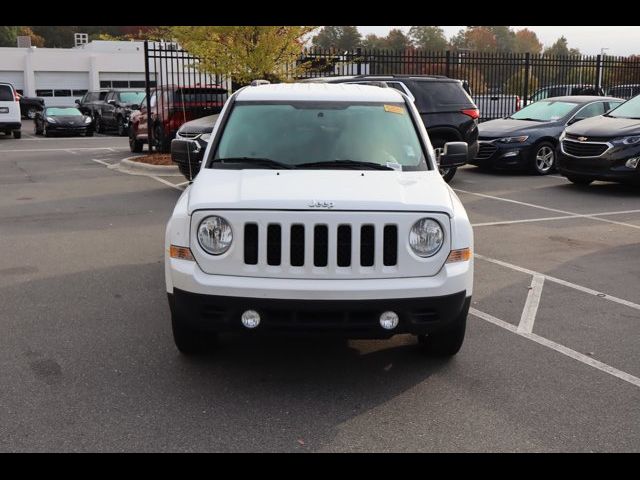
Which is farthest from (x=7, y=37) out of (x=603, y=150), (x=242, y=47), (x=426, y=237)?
(x=426, y=237)

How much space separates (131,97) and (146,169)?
1471 centimetres

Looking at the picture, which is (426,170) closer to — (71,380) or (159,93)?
(71,380)

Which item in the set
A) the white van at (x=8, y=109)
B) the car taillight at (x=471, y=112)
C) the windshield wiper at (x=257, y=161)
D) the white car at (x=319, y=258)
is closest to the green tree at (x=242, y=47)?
the car taillight at (x=471, y=112)

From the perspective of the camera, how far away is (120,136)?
29531 mm

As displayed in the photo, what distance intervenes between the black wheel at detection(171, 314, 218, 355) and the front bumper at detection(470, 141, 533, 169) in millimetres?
11414

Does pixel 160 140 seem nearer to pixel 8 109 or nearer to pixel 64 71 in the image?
pixel 8 109

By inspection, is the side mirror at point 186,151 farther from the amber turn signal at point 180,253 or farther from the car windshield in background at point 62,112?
the car windshield in background at point 62,112

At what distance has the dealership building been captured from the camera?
53750 mm

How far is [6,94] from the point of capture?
26453mm

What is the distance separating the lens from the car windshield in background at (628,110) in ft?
45.6

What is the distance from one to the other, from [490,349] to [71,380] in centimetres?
287

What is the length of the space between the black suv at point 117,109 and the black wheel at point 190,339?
24.3 metres

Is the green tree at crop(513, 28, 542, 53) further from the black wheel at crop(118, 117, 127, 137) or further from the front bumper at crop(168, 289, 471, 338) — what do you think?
the front bumper at crop(168, 289, 471, 338)
